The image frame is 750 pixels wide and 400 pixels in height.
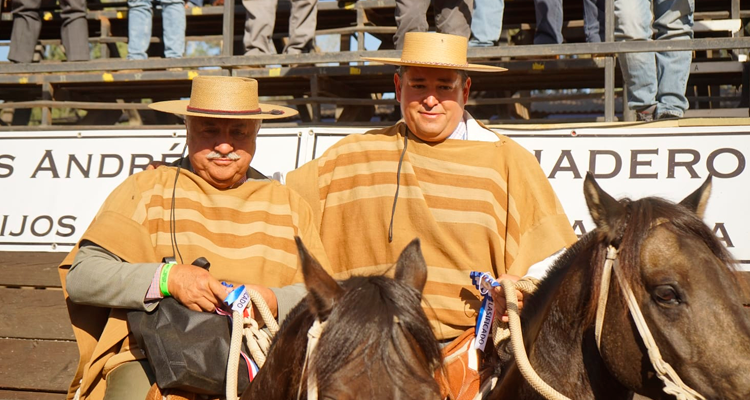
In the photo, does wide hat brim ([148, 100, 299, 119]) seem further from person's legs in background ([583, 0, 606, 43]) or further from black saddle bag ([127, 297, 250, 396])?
person's legs in background ([583, 0, 606, 43])

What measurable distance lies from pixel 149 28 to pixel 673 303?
22.1 feet

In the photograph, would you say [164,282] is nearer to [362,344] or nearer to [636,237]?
[362,344]

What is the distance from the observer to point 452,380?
3.04 meters

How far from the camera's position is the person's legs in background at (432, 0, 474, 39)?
624cm

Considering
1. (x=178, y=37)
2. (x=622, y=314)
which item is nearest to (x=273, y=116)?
(x=622, y=314)

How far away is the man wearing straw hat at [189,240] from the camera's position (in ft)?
9.07

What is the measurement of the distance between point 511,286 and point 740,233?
2370mm

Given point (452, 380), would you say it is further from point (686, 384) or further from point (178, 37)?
point (178, 37)

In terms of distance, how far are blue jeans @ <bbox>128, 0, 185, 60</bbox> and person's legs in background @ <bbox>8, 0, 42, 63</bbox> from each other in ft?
3.81

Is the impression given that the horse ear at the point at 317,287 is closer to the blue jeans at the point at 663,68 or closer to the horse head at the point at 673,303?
the horse head at the point at 673,303

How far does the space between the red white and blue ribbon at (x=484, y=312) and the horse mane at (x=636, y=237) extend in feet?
1.88

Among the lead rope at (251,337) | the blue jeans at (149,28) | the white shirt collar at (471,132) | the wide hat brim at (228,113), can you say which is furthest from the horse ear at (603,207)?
the blue jeans at (149,28)

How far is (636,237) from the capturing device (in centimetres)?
223

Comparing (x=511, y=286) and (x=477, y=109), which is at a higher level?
(x=477, y=109)
